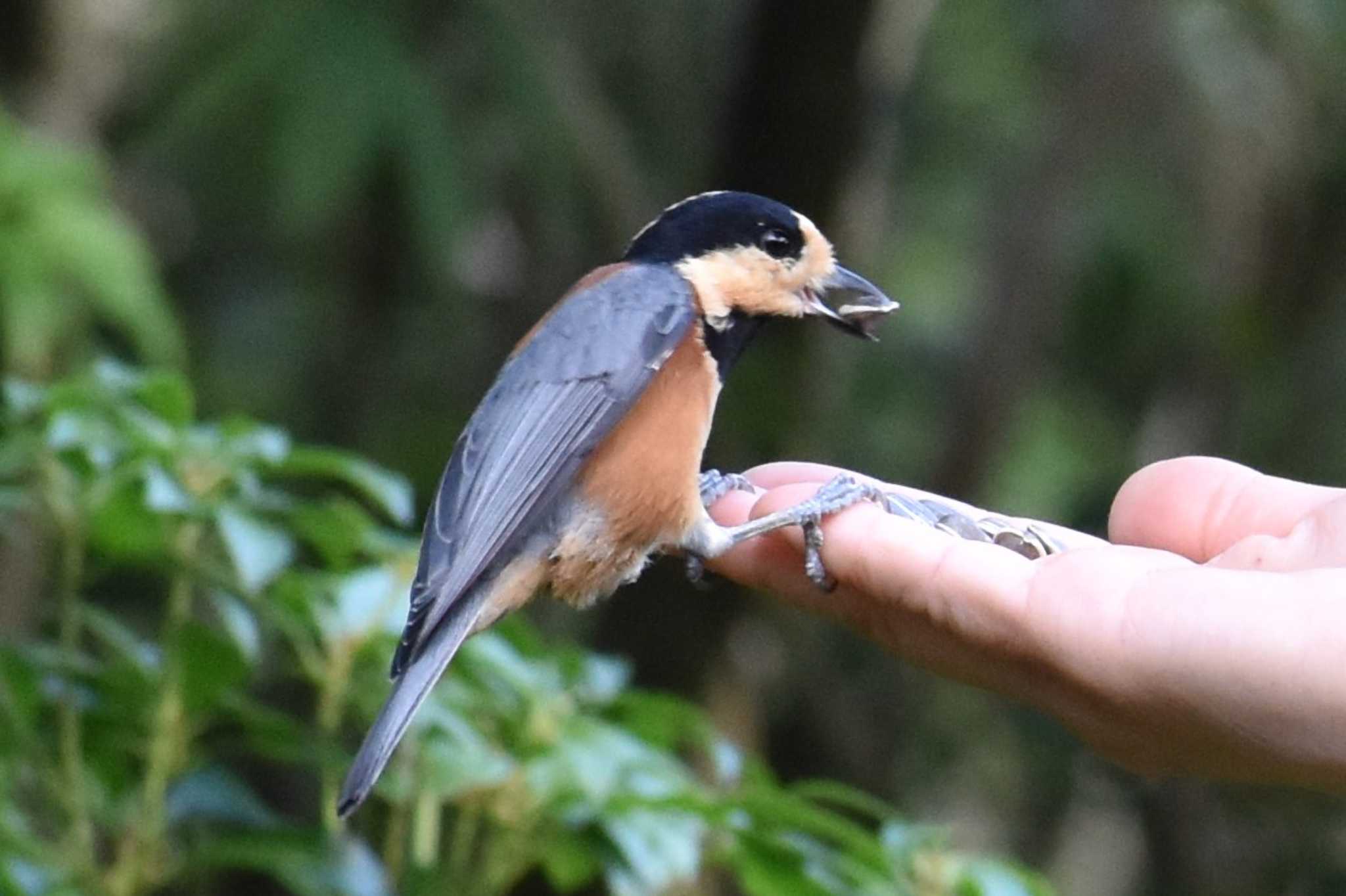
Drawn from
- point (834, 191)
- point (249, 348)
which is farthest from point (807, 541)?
A: point (249, 348)

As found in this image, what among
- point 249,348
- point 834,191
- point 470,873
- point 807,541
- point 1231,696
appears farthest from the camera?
point 249,348

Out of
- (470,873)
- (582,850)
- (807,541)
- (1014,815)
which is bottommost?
(1014,815)

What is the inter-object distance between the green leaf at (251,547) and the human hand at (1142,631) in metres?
0.70

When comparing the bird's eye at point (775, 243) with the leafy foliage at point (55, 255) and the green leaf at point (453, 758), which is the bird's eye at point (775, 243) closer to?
the green leaf at point (453, 758)

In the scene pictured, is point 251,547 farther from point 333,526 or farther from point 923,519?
point 923,519

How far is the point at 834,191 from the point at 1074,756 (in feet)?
5.67

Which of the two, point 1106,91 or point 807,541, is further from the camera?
point 1106,91

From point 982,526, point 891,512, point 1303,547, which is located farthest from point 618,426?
point 1303,547

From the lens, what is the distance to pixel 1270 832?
482 cm

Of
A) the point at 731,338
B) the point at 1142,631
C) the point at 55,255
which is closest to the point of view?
the point at 1142,631

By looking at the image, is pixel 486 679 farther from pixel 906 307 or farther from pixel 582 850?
pixel 906 307

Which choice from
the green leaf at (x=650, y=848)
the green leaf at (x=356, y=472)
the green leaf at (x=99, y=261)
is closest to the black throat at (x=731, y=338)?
the green leaf at (x=356, y=472)

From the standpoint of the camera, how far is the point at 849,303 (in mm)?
3094

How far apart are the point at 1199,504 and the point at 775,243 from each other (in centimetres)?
85
